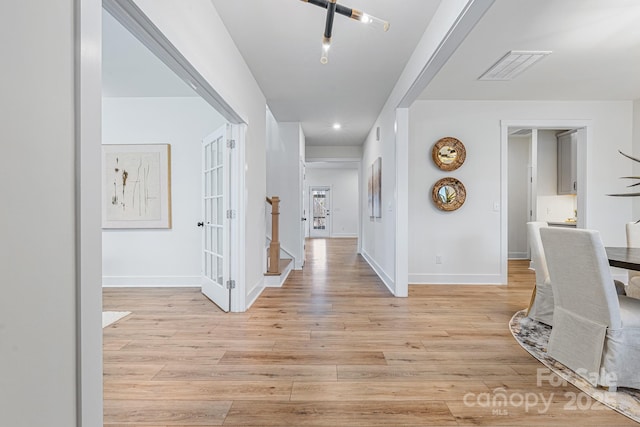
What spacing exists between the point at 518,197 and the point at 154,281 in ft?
22.3

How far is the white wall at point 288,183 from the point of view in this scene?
546 cm

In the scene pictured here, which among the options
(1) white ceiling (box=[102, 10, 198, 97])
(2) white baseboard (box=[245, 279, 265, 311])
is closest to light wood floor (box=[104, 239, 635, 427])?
(2) white baseboard (box=[245, 279, 265, 311])

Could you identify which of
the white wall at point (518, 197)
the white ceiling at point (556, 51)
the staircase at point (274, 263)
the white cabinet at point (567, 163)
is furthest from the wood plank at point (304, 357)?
the white wall at point (518, 197)

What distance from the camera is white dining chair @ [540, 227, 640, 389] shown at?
1.75 metres

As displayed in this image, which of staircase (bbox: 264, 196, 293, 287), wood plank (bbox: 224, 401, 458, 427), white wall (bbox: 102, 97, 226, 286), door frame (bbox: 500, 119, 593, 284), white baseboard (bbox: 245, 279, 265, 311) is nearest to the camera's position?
wood plank (bbox: 224, 401, 458, 427)

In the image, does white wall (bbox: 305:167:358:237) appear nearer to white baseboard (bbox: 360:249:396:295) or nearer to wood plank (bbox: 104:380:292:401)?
white baseboard (bbox: 360:249:396:295)

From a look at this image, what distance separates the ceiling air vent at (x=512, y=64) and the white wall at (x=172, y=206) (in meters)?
3.39

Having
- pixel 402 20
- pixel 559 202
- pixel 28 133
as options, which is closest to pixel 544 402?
pixel 28 133

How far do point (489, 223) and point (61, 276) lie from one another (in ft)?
15.2

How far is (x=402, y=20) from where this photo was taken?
246cm

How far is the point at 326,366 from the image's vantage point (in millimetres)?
2039

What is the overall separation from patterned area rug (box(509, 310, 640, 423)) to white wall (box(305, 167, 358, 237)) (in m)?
9.47

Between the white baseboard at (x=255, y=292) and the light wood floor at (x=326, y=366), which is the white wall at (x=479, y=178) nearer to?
the light wood floor at (x=326, y=366)

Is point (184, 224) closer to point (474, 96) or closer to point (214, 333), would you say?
point (214, 333)
